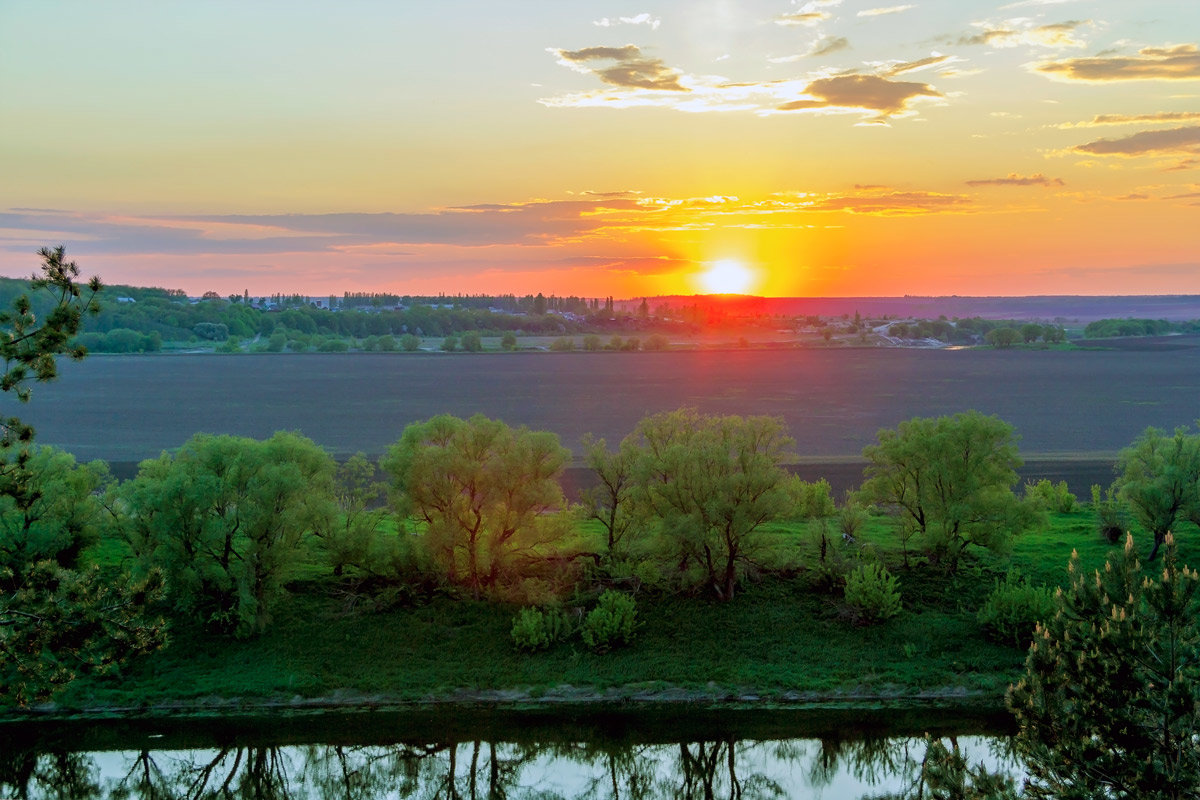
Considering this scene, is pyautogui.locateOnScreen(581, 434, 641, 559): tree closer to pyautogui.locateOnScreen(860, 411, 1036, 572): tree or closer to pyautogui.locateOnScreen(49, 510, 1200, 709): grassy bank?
pyautogui.locateOnScreen(49, 510, 1200, 709): grassy bank

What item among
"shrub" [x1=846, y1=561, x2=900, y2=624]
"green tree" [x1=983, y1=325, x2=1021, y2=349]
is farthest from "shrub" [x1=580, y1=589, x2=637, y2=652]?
"green tree" [x1=983, y1=325, x2=1021, y2=349]

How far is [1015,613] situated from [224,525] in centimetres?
2769

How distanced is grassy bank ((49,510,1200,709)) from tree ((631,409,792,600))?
1683 millimetres

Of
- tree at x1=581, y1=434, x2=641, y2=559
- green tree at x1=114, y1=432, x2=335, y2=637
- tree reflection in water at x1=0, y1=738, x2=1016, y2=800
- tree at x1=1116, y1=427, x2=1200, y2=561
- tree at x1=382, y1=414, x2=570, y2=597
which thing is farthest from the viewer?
tree at x1=1116, y1=427, x2=1200, y2=561

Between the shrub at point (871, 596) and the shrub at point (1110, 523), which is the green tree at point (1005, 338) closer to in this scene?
the shrub at point (1110, 523)

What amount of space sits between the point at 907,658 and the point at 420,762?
16.9 meters

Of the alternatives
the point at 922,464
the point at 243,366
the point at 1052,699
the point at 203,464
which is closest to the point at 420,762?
the point at 203,464

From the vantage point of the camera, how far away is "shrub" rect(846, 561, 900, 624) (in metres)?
34.9

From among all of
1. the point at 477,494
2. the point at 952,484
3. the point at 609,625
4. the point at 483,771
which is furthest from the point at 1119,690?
the point at 477,494

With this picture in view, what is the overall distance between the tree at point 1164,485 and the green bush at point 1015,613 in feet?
24.6

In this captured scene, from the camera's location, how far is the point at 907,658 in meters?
33.5

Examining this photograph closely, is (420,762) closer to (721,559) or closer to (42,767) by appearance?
(42,767)

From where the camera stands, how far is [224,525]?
3347 cm

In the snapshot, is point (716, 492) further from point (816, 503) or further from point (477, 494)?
point (816, 503)
